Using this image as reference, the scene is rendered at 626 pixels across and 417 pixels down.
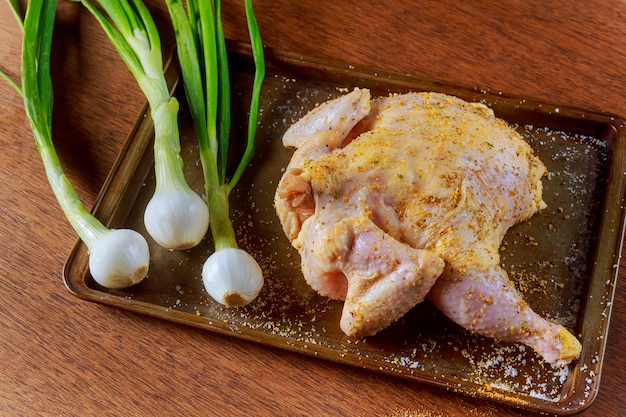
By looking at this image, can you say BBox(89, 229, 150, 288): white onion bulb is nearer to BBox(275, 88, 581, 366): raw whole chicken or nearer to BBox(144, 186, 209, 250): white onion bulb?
BBox(144, 186, 209, 250): white onion bulb

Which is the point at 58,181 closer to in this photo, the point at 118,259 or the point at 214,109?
the point at 118,259

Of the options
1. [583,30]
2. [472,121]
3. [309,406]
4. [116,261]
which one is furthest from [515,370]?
[583,30]

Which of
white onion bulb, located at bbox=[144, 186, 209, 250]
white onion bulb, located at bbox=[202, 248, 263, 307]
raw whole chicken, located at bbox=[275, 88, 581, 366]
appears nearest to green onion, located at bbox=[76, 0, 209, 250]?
white onion bulb, located at bbox=[144, 186, 209, 250]

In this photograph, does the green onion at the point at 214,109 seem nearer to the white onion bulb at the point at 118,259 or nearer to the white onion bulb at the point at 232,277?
the white onion bulb at the point at 232,277

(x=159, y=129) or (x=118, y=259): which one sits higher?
(x=159, y=129)

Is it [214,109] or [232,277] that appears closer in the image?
[232,277]

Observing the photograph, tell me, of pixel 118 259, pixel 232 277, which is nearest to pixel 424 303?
pixel 232 277
